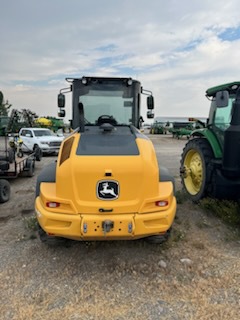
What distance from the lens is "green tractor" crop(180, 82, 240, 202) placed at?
4.34 metres

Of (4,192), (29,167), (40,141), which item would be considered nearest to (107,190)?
(4,192)

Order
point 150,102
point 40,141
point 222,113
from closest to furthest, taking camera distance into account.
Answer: point 222,113 < point 150,102 < point 40,141

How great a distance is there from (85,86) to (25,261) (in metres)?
3.06

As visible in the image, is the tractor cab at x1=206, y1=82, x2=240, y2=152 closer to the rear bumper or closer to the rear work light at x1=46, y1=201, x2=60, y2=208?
the rear bumper

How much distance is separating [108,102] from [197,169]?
2236 mm

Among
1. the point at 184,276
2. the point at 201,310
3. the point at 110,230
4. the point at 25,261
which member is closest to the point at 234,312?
the point at 201,310

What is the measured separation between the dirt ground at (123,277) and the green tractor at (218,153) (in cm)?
74

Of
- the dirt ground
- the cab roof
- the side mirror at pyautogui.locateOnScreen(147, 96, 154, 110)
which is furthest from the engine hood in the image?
the side mirror at pyautogui.locateOnScreen(147, 96, 154, 110)

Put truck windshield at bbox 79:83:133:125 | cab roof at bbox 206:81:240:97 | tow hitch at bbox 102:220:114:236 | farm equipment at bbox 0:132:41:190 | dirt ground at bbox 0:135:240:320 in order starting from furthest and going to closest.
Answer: farm equipment at bbox 0:132:41:190 < truck windshield at bbox 79:83:133:125 < cab roof at bbox 206:81:240:97 < tow hitch at bbox 102:220:114:236 < dirt ground at bbox 0:135:240:320

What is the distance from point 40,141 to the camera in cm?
1529

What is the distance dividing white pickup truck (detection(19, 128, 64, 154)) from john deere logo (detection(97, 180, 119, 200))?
12310 mm

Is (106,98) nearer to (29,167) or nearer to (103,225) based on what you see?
(103,225)

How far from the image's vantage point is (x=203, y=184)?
5227 mm

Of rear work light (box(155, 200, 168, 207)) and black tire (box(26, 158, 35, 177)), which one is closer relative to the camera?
rear work light (box(155, 200, 168, 207))
